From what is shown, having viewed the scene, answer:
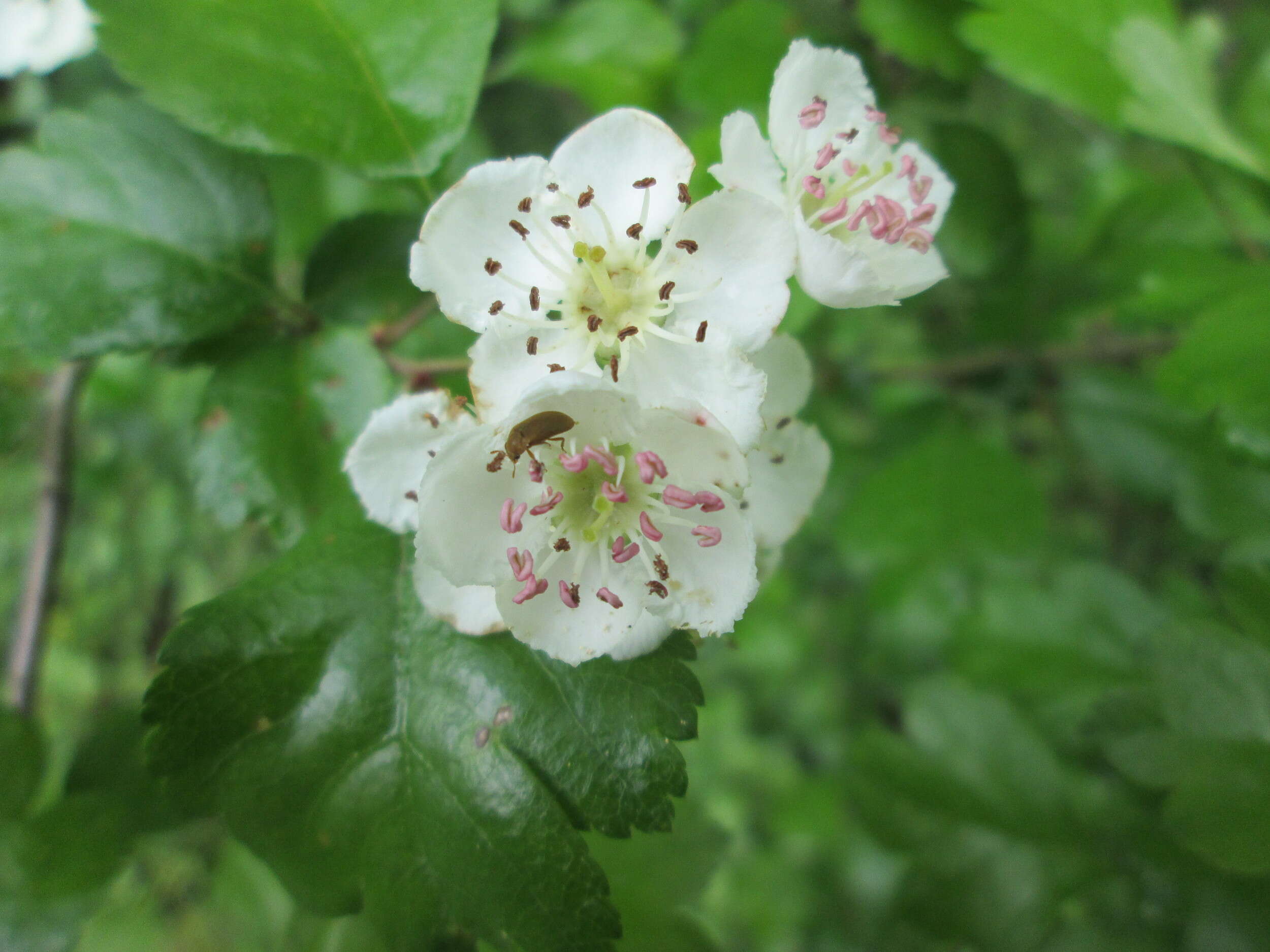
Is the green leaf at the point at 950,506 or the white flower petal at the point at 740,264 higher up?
the white flower petal at the point at 740,264

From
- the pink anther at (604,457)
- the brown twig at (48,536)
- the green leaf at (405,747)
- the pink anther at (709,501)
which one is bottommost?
the brown twig at (48,536)

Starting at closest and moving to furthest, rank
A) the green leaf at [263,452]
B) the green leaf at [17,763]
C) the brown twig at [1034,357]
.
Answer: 1. the green leaf at [263,452]
2. the green leaf at [17,763]
3. the brown twig at [1034,357]

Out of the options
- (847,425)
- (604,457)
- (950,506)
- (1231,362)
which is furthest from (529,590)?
(847,425)

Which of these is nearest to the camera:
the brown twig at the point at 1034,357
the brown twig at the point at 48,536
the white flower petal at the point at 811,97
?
the white flower petal at the point at 811,97

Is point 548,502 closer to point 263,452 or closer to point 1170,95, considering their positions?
point 263,452

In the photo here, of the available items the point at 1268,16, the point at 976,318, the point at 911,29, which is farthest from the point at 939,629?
the point at 1268,16

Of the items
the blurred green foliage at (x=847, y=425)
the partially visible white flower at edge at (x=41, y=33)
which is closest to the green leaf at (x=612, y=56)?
the blurred green foliage at (x=847, y=425)

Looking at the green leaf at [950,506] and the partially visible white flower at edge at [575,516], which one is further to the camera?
the green leaf at [950,506]

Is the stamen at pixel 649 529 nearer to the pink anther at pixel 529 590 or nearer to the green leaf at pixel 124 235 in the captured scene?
the pink anther at pixel 529 590
